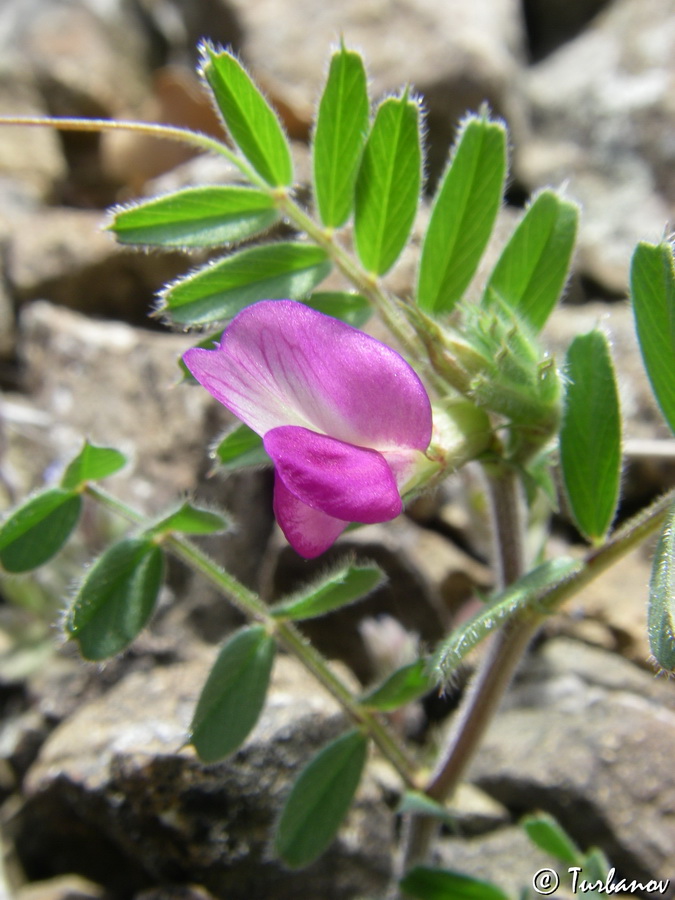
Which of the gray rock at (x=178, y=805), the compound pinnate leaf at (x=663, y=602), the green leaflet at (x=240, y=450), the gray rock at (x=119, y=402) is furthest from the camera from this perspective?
the gray rock at (x=119, y=402)

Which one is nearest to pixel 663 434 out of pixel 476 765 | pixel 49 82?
pixel 476 765

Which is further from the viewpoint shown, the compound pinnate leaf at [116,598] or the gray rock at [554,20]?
the gray rock at [554,20]

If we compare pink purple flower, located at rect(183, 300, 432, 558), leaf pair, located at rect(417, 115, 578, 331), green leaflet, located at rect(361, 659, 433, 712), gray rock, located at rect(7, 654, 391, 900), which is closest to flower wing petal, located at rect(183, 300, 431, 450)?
pink purple flower, located at rect(183, 300, 432, 558)

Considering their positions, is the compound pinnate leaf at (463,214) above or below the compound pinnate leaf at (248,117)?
below

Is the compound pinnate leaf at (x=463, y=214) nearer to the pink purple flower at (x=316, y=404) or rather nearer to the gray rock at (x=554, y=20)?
the pink purple flower at (x=316, y=404)

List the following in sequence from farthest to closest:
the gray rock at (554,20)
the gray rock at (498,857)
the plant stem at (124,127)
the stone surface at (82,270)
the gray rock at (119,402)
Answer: the gray rock at (554,20) → the stone surface at (82,270) → the gray rock at (119,402) → the gray rock at (498,857) → the plant stem at (124,127)

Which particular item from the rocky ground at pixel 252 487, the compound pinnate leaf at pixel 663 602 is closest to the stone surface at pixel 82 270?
the rocky ground at pixel 252 487

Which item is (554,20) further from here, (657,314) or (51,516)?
(51,516)

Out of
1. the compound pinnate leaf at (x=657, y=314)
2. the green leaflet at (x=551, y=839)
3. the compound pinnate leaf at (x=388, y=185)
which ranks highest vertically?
the compound pinnate leaf at (x=388, y=185)
